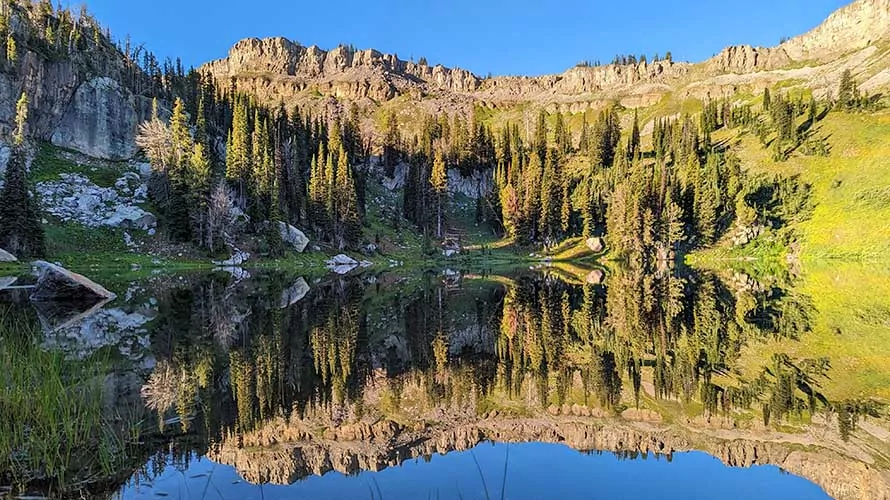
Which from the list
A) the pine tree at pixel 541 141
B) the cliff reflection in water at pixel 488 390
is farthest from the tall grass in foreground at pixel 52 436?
the pine tree at pixel 541 141

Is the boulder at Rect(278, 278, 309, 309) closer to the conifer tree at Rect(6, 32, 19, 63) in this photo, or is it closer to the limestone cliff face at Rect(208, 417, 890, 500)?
the limestone cliff face at Rect(208, 417, 890, 500)

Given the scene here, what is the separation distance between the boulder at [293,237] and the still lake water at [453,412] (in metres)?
58.0

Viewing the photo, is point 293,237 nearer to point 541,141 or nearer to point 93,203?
point 93,203

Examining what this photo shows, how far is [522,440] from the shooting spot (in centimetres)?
1094

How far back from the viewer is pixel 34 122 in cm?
8331

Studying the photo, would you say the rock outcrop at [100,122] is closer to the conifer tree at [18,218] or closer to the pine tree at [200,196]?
the pine tree at [200,196]

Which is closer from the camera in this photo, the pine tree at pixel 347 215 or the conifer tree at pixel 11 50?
the conifer tree at pixel 11 50

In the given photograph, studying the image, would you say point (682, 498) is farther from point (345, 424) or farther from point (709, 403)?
point (345, 424)

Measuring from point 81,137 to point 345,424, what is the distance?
98533 millimetres

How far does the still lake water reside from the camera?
8453mm

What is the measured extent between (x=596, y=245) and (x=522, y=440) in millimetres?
92598

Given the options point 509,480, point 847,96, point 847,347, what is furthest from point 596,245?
point 509,480

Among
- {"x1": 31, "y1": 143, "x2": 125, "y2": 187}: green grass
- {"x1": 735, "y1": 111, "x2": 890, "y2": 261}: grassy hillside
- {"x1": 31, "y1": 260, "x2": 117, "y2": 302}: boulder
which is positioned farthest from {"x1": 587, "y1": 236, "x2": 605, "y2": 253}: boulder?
{"x1": 31, "y1": 260, "x2": 117, "y2": 302}: boulder

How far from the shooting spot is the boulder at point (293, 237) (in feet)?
271
